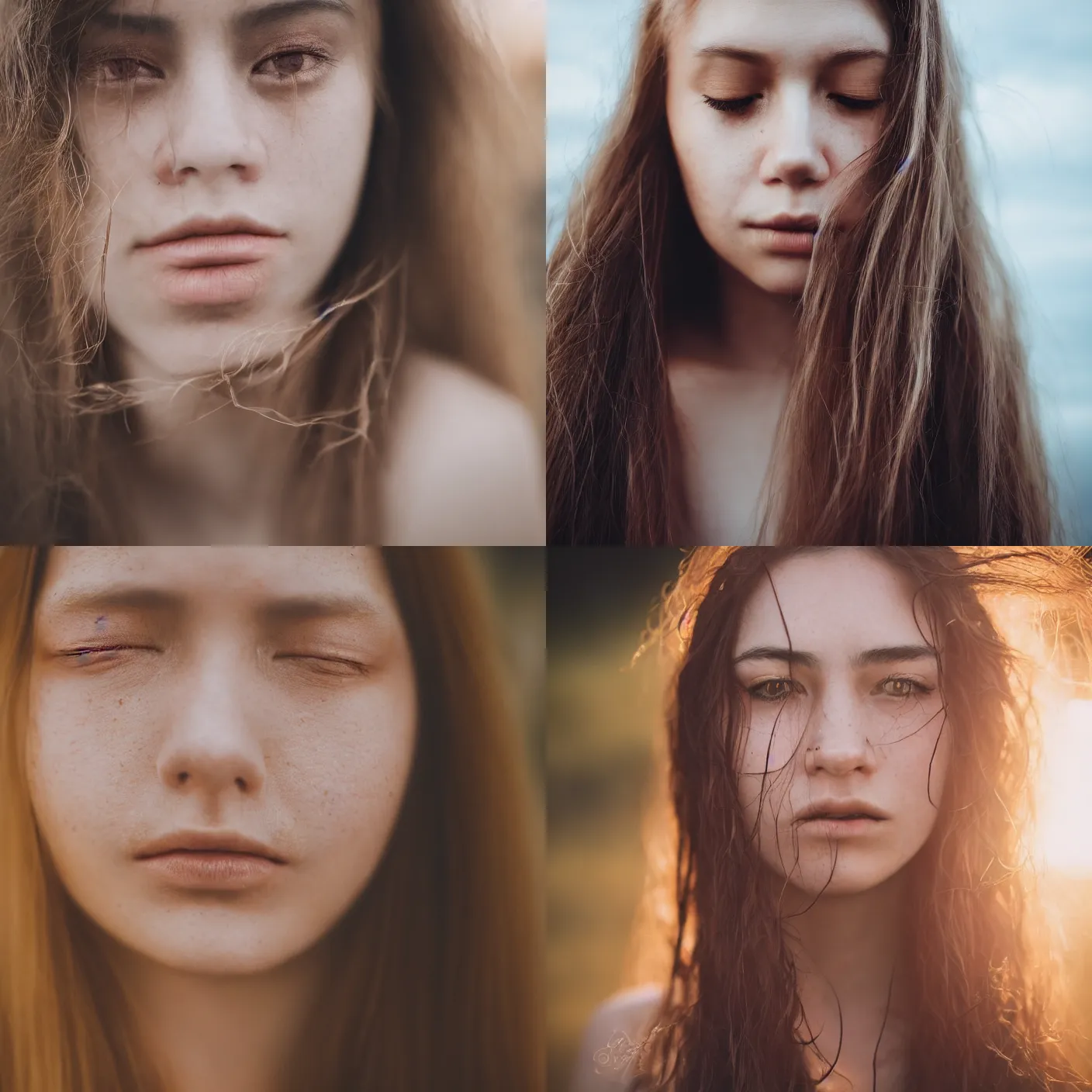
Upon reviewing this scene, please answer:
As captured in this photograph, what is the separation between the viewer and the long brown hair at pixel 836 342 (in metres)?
1.42

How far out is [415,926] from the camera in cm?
142

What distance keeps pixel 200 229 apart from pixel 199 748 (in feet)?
1.85

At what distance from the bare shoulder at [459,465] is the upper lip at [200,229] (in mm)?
236

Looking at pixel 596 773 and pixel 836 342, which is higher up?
pixel 836 342

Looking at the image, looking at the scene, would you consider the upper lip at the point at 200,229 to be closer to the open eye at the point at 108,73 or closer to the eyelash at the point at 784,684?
the open eye at the point at 108,73

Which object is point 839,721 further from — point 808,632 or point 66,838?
point 66,838

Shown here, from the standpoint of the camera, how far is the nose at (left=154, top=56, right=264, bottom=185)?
4.56 feet

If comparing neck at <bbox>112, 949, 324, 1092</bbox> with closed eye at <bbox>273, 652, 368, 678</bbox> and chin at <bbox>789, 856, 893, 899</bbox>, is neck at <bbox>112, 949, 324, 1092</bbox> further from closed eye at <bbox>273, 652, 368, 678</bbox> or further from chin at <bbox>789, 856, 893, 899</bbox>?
chin at <bbox>789, 856, 893, 899</bbox>

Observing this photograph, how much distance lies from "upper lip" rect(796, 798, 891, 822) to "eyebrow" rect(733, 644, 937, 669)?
0.15 m

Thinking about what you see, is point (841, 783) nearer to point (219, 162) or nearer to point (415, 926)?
point (415, 926)

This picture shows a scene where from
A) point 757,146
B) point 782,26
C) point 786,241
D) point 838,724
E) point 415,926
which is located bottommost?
point 415,926

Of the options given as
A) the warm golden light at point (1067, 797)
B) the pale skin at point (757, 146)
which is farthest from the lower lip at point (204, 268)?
the warm golden light at point (1067, 797)

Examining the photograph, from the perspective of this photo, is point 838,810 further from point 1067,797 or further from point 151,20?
point 151,20

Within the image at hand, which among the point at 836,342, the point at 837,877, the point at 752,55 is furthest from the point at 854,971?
the point at 752,55
